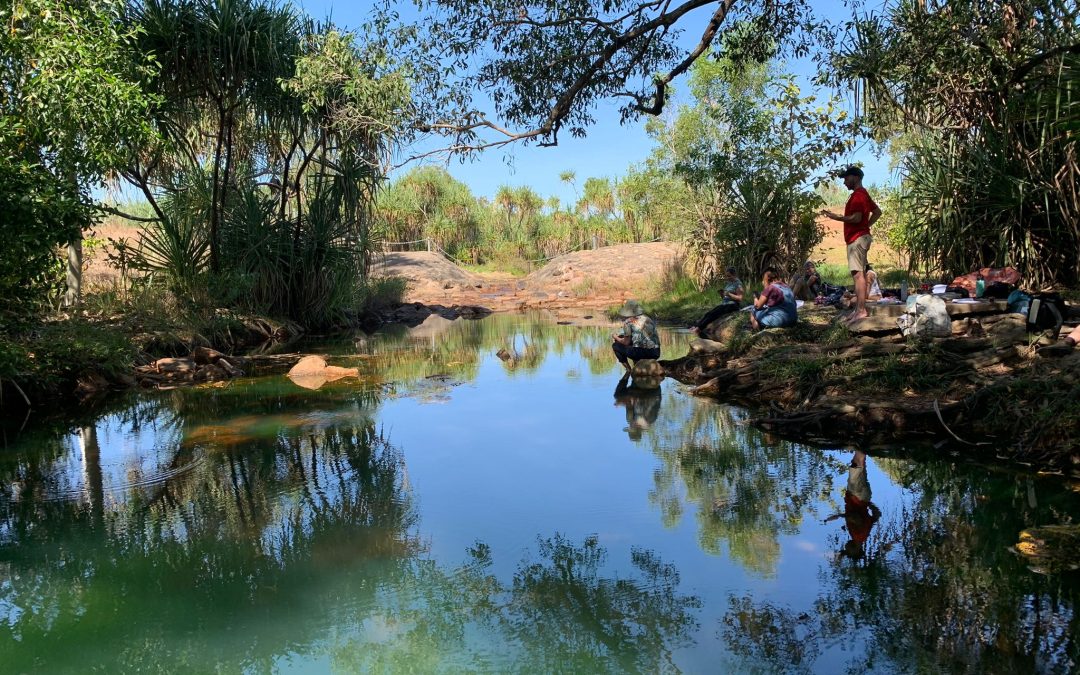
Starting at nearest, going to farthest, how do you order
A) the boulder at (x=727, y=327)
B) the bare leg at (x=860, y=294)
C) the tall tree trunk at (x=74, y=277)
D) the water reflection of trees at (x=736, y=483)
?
the water reflection of trees at (x=736, y=483), the bare leg at (x=860, y=294), the boulder at (x=727, y=327), the tall tree trunk at (x=74, y=277)

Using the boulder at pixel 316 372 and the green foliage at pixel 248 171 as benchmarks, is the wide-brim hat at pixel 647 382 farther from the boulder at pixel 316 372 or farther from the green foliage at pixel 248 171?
the green foliage at pixel 248 171

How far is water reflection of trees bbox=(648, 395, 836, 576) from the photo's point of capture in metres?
4.89

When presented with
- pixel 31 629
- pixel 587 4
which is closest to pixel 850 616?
pixel 31 629

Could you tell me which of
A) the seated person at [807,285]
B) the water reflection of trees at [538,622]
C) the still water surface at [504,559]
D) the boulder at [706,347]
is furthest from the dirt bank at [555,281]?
the water reflection of trees at [538,622]

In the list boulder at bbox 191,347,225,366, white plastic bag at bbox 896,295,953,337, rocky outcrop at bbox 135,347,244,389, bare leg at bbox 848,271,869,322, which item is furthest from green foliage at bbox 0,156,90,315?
white plastic bag at bbox 896,295,953,337

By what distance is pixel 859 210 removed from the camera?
919 centimetres

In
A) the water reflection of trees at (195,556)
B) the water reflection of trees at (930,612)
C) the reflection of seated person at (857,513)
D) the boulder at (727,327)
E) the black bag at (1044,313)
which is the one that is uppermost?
the black bag at (1044,313)

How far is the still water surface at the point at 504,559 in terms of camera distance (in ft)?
11.7

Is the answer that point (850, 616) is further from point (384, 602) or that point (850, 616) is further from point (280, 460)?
point (280, 460)

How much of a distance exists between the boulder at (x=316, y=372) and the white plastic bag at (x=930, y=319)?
24.1 feet

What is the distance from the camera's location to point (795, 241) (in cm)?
1706

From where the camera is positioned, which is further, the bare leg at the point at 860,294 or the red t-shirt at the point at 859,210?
the bare leg at the point at 860,294

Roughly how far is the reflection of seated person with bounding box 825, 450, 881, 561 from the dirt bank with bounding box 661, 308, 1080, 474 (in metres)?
0.92

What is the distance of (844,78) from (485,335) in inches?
410
